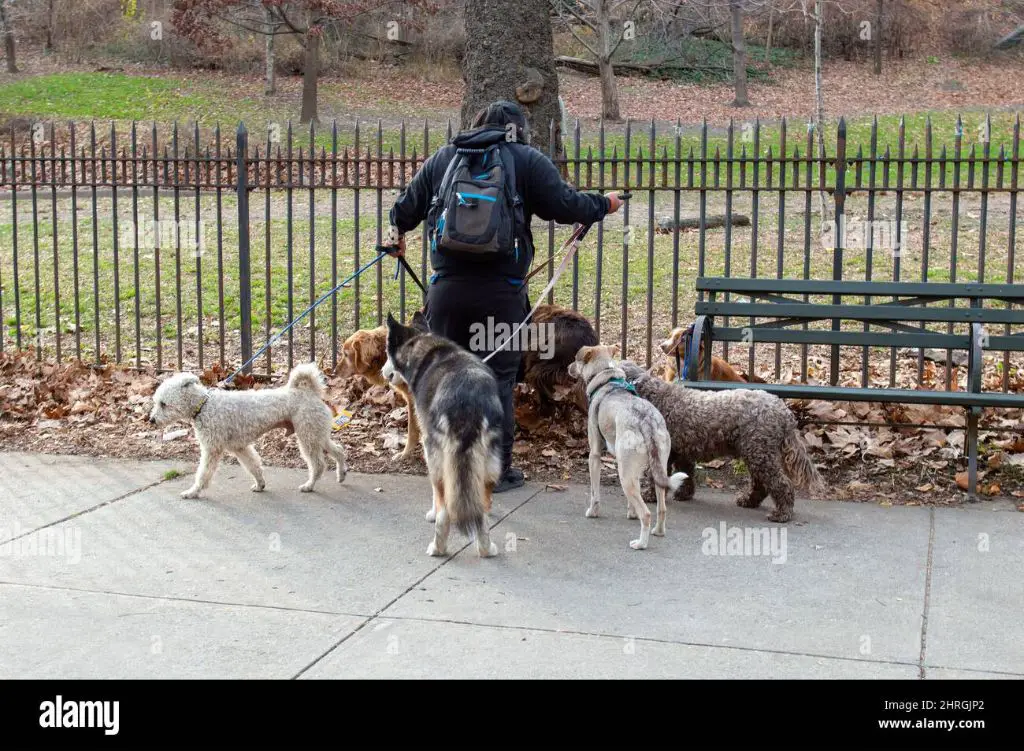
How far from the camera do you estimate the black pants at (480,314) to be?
6742 mm

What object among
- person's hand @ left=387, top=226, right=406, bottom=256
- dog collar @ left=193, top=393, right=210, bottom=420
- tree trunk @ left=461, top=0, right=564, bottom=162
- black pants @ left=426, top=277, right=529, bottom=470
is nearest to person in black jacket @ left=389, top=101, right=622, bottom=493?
black pants @ left=426, top=277, right=529, bottom=470

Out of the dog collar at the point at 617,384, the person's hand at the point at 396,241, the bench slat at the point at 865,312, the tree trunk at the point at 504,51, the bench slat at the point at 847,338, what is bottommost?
the dog collar at the point at 617,384

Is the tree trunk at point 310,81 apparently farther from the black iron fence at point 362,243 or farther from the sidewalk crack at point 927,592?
the sidewalk crack at point 927,592

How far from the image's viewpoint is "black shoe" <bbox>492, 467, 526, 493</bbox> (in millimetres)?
7031

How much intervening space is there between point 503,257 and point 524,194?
39cm

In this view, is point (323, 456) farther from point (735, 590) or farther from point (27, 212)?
point (27, 212)

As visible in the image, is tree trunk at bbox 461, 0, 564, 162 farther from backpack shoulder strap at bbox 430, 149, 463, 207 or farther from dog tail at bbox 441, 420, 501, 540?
dog tail at bbox 441, 420, 501, 540

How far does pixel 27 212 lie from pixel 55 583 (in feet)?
49.1

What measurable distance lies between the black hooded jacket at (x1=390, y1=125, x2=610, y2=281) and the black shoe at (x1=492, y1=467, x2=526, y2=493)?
3.96 feet

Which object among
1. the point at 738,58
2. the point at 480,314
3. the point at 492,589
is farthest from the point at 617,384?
the point at 738,58

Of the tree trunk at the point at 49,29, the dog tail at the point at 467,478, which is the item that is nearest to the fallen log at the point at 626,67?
the tree trunk at the point at 49,29

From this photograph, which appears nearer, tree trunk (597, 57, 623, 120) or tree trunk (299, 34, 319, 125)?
tree trunk (299, 34, 319, 125)

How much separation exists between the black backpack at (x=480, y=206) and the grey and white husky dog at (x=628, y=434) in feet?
2.65

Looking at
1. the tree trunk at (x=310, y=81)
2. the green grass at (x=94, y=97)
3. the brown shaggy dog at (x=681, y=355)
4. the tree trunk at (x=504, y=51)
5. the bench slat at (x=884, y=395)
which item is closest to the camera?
the bench slat at (x=884, y=395)
